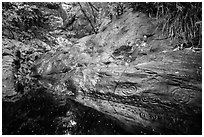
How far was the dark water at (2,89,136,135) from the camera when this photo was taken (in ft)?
6.80

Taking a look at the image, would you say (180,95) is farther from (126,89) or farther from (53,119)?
(53,119)

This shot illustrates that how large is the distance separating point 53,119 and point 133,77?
→ 5.10 ft

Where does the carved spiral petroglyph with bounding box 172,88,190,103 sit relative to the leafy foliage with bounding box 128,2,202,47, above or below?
below

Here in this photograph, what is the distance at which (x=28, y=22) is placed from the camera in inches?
215

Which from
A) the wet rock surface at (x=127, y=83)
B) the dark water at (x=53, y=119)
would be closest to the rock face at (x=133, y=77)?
the wet rock surface at (x=127, y=83)

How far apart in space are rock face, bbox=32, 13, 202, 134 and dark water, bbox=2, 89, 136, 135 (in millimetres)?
201

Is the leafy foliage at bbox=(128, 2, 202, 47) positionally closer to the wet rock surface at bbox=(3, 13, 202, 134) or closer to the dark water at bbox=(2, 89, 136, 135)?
the wet rock surface at bbox=(3, 13, 202, 134)

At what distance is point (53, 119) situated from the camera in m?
2.34

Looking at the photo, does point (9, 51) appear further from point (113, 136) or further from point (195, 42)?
point (195, 42)

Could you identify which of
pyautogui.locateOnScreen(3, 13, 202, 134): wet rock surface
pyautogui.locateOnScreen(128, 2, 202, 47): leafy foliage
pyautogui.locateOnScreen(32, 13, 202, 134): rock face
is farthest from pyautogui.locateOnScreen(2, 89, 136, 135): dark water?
pyautogui.locateOnScreen(128, 2, 202, 47): leafy foliage

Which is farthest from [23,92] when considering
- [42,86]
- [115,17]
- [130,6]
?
[130,6]

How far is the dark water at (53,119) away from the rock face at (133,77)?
0.66ft

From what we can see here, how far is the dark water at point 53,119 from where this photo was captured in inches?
81.6

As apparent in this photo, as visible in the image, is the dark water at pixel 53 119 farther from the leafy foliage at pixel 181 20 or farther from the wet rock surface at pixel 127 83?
the leafy foliage at pixel 181 20
